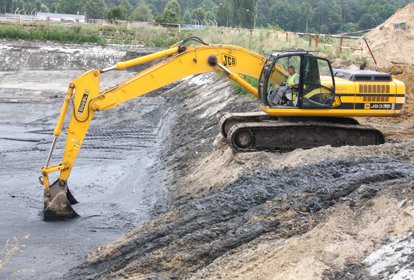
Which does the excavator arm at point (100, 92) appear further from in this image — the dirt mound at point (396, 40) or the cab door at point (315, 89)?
the dirt mound at point (396, 40)

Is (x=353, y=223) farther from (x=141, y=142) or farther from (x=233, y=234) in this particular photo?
(x=141, y=142)

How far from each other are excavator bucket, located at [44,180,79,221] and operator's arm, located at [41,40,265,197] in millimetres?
142

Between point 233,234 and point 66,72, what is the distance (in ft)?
101

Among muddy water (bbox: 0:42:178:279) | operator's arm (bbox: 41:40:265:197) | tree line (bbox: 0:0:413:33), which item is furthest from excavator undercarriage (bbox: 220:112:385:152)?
tree line (bbox: 0:0:413:33)

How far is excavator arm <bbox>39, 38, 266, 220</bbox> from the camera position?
1109 cm

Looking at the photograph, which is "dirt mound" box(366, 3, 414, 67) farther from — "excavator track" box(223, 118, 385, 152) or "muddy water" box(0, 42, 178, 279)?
"excavator track" box(223, 118, 385, 152)

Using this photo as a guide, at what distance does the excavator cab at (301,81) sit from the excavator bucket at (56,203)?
4257 mm

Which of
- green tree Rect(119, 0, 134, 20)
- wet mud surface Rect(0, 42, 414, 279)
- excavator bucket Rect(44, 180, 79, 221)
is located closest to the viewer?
wet mud surface Rect(0, 42, 414, 279)

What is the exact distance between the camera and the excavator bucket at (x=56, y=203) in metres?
11.3

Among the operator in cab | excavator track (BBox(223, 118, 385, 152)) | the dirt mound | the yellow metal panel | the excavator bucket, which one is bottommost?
the excavator bucket

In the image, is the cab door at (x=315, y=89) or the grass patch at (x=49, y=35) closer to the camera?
the cab door at (x=315, y=89)

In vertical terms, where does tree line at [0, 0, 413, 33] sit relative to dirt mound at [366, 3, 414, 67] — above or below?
above

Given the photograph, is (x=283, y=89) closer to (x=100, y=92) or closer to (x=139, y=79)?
A: (x=139, y=79)

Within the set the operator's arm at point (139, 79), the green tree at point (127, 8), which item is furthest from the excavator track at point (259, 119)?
the green tree at point (127, 8)
